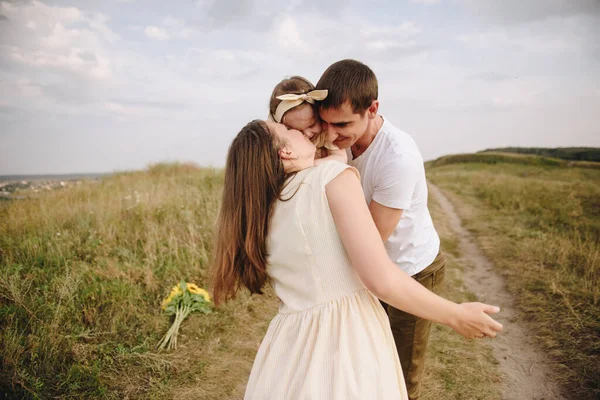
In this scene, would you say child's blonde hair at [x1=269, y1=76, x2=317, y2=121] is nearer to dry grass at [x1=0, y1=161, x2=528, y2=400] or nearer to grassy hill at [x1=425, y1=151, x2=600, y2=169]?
dry grass at [x1=0, y1=161, x2=528, y2=400]

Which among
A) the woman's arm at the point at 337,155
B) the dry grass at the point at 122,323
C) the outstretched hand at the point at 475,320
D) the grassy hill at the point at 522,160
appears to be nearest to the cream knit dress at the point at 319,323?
Result: the outstretched hand at the point at 475,320

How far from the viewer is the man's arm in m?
2.01

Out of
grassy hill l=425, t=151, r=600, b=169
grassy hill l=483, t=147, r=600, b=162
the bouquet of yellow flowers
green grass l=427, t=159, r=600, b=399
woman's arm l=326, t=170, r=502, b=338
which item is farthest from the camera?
grassy hill l=483, t=147, r=600, b=162

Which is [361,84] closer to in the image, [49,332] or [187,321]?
[187,321]

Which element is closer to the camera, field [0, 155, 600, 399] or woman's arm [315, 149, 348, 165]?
woman's arm [315, 149, 348, 165]

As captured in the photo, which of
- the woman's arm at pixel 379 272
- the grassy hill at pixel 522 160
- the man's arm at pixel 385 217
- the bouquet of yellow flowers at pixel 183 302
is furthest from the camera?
the grassy hill at pixel 522 160

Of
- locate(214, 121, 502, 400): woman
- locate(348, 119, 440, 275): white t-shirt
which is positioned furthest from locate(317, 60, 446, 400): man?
locate(214, 121, 502, 400): woman

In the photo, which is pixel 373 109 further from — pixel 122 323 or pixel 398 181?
pixel 122 323

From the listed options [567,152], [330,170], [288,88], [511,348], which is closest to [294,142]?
[330,170]

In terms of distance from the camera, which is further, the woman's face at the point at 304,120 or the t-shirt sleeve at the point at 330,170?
the woman's face at the point at 304,120

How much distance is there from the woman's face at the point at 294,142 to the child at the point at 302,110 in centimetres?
31

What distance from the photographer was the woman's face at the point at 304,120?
6.45 feet

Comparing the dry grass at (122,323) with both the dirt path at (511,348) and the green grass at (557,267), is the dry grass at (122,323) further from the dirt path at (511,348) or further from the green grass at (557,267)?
the green grass at (557,267)

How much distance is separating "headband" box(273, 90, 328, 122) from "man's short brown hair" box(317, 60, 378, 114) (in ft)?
0.26
